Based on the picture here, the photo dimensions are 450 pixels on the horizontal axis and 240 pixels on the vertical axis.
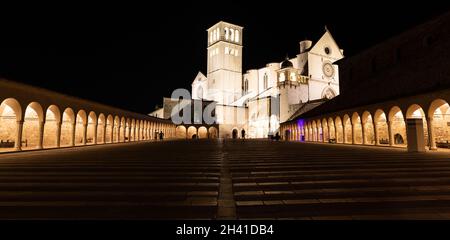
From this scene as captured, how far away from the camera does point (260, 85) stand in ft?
208

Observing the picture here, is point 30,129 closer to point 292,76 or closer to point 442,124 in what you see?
point 442,124

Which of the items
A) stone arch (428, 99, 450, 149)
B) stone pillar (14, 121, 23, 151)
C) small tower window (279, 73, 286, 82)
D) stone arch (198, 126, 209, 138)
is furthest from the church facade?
stone pillar (14, 121, 23, 151)

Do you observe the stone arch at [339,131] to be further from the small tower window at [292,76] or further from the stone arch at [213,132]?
the stone arch at [213,132]

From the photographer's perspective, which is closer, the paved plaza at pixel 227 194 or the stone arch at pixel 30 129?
the paved plaza at pixel 227 194

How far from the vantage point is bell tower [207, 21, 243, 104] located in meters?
65.4

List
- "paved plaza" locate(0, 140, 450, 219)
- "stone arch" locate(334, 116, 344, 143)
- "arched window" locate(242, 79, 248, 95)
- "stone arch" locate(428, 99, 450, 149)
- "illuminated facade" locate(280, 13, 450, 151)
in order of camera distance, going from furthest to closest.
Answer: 1. "arched window" locate(242, 79, 248, 95)
2. "stone arch" locate(334, 116, 344, 143)
3. "stone arch" locate(428, 99, 450, 149)
4. "illuminated facade" locate(280, 13, 450, 151)
5. "paved plaza" locate(0, 140, 450, 219)

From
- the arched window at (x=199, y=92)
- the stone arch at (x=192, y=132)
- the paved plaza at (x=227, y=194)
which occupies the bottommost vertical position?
the paved plaza at (x=227, y=194)

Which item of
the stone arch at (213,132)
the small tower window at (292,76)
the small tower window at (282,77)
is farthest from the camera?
the stone arch at (213,132)

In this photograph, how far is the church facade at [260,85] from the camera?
51375 millimetres

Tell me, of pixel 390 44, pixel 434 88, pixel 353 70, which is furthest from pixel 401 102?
pixel 353 70

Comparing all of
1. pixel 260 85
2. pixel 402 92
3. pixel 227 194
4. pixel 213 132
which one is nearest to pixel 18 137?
pixel 227 194

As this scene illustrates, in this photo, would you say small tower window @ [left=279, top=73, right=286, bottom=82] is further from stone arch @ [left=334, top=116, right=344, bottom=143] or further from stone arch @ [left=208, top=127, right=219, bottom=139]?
stone arch @ [left=334, top=116, right=344, bottom=143]

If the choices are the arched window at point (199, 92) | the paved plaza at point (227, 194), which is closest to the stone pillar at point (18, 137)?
the paved plaza at point (227, 194)

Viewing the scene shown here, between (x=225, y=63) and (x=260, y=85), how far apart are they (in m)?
10.5
